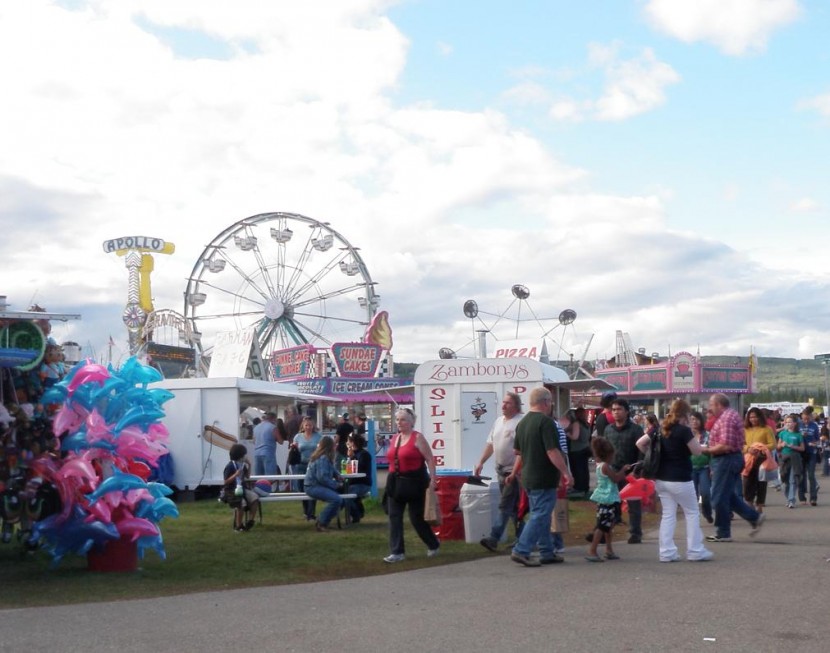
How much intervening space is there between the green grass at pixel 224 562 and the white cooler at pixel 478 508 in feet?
0.69

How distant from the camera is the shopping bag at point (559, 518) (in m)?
10.8

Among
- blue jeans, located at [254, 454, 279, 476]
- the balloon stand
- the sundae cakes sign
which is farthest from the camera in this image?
the sundae cakes sign

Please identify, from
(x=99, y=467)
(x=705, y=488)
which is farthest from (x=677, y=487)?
(x=99, y=467)

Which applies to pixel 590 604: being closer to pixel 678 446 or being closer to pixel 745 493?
pixel 678 446

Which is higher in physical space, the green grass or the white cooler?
the white cooler

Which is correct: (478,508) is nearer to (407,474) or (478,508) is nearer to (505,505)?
(505,505)

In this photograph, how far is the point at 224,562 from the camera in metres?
11.6

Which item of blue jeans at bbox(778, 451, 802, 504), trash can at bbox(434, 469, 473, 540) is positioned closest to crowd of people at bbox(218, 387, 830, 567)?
trash can at bbox(434, 469, 473, 540)

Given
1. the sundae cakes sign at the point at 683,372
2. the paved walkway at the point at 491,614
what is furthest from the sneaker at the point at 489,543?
the sundae cakes sign at the point at 683,372

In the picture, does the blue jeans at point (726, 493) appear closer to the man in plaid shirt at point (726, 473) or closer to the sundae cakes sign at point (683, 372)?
the man in plaid shirt at point (726, 473)

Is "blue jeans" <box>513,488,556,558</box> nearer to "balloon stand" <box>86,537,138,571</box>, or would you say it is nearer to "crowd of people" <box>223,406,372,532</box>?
"balloon stand" <box>86,537,138,571</box>

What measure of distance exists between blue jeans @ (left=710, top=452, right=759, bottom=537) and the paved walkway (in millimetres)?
1614

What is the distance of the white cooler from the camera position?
1241cm

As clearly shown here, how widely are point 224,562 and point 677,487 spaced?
15.5ft
